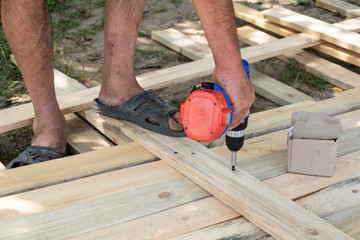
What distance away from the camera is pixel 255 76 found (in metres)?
3.64

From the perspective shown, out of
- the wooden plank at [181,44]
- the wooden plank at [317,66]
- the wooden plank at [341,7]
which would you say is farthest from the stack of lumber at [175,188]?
the wooden plank at [341,7]

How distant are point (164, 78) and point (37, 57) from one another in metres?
0.87

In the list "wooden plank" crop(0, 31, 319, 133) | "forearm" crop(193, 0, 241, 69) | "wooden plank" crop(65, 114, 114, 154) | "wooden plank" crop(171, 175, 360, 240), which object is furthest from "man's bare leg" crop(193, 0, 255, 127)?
"wooden plank" crop(0, 31, 319, 133)

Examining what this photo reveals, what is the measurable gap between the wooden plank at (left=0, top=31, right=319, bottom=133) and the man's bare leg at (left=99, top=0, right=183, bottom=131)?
281mm

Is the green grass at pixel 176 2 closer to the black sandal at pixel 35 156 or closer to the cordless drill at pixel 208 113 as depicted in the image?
the black sandal at pixel 35 156

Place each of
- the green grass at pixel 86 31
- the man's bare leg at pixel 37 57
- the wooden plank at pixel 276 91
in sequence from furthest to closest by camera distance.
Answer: the green grass at pixel 86 31
the wooden plank at pixel 276 91
the man's bare leg at pixel 37 57

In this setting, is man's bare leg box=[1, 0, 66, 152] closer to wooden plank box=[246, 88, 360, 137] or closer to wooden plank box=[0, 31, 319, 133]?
wooden plank box=[0, 31, 319, 133]

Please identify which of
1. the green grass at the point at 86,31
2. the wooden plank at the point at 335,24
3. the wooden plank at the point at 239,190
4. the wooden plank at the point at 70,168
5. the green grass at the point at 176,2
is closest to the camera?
the wooden plank at the point at 239,190

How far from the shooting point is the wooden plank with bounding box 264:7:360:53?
11.6 feet

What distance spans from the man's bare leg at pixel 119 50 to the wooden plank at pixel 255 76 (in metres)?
1.06

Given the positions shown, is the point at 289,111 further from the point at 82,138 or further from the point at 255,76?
the point at 82,138

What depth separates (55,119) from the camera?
2.62 meters

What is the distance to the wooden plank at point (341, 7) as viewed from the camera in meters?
4.46

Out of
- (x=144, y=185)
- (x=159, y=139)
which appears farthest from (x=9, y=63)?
(x=144, y=185)
